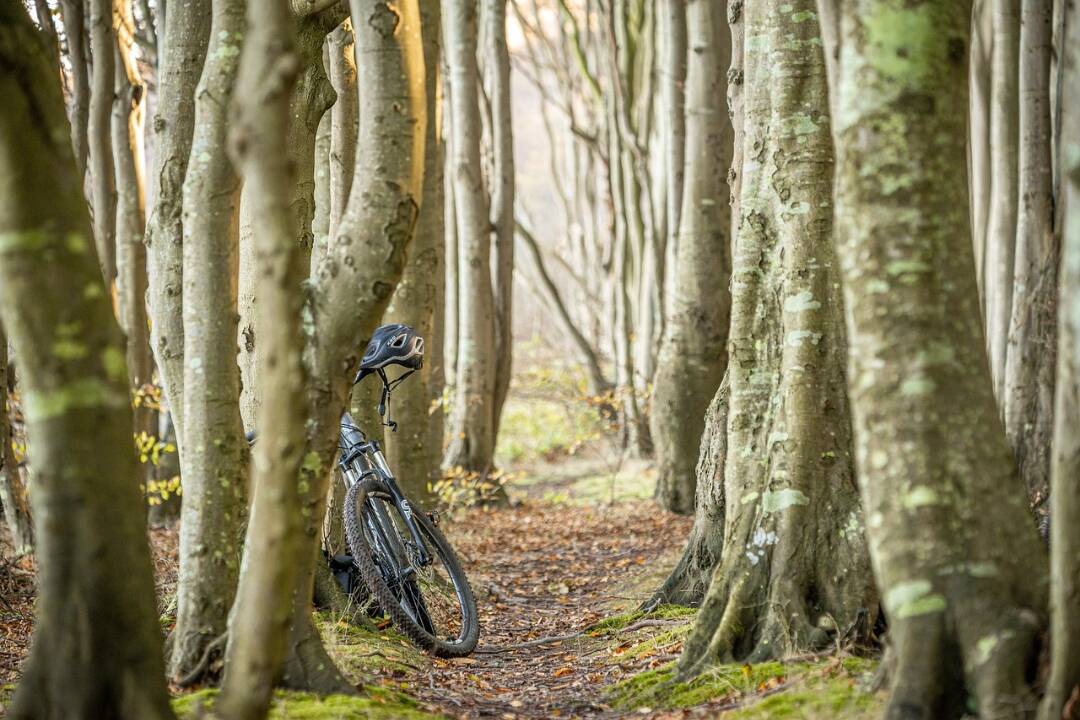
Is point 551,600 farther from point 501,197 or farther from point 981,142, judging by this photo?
point 981,142

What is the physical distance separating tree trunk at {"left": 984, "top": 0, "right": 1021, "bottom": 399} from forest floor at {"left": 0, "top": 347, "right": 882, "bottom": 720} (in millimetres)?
3616

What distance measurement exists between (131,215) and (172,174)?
5521mm

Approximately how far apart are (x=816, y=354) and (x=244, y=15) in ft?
9.24

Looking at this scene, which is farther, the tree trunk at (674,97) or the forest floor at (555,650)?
the tree trunk at (674,97)

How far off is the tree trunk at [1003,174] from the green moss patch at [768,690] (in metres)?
6.65

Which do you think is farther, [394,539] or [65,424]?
[394,539]

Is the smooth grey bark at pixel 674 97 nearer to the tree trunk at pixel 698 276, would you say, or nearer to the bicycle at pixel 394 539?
the tree trunk at pixel 698 276

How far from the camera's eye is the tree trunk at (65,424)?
315 cm

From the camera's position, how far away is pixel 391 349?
6.23 meters

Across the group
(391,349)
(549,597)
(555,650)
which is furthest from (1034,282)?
(391,349)

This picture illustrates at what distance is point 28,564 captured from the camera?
7812 mm

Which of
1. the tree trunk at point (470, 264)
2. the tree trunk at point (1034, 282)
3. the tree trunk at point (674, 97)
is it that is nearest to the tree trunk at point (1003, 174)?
the tree trunk at point (1034, 282)

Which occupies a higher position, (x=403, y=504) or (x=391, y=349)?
(x=391, y=349)

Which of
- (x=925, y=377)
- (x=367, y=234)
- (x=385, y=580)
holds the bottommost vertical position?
(x=385, y=580)
